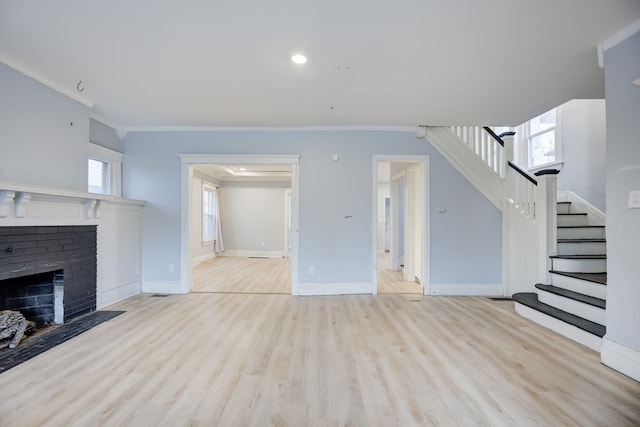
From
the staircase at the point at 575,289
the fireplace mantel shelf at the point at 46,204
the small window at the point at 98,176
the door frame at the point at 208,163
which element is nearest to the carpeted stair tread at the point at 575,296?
the staircase at the point at 575,289

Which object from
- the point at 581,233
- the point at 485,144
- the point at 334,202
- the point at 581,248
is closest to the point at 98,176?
the point at 334,202

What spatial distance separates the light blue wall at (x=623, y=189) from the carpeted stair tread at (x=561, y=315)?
1.04 feet

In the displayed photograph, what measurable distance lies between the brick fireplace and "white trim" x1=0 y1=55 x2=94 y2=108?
1.45 meters

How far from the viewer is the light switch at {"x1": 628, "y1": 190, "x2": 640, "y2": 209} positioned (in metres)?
2.06

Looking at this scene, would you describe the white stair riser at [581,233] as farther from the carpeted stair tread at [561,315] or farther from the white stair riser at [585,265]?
the carpeted stair tread at [561,315]

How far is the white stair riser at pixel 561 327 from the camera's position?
2.52 m

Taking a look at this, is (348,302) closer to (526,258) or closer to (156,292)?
(526,258)

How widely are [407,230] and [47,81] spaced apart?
5.30 m

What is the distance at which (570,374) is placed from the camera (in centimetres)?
213

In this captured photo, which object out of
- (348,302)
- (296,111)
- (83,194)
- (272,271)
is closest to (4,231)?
(83,194)

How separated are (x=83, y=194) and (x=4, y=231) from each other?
0.77m

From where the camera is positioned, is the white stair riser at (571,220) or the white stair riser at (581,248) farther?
the white stair riser at (571,220)

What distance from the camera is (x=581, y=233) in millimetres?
3893

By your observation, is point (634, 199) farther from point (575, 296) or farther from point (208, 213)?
point (208, 213)
